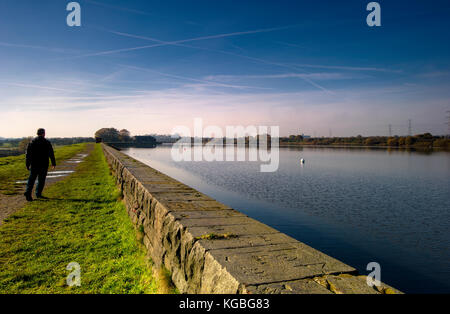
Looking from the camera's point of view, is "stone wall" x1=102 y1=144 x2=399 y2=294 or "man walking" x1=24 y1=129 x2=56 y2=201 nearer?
"stone wall" x1=102 y1=144 x2=399 y2=294

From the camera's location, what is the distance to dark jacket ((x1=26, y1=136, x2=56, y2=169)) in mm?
7938

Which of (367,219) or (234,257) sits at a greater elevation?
(234,257)

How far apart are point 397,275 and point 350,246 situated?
1484mm

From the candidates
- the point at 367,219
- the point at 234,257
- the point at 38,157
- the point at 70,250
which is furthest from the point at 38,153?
the point at 367,219

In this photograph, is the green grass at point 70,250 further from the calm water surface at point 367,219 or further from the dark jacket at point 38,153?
the calm water surface at point 367,219

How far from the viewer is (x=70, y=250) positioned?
447cm

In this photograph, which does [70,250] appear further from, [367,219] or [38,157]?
[367,219]

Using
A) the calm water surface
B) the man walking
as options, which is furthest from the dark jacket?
the calm water surface

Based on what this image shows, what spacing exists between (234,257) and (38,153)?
26.7 ft

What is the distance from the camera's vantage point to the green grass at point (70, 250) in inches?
135

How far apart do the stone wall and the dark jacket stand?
5.88m

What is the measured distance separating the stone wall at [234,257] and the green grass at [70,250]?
496 millimetres

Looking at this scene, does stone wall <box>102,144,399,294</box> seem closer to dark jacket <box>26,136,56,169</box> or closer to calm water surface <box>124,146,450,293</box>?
calm water surface <box>124,146,450,293</box>
